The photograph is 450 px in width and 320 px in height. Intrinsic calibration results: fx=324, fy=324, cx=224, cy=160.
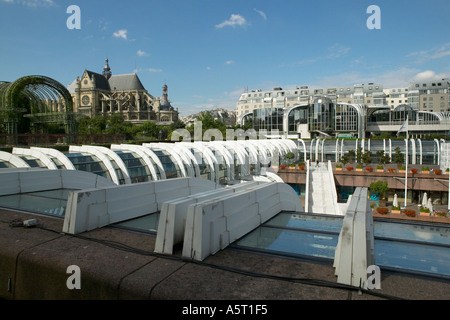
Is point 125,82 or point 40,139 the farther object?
point 125,82

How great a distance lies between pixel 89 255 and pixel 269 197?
3324mm

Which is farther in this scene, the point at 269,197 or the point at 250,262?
the point at 269,197

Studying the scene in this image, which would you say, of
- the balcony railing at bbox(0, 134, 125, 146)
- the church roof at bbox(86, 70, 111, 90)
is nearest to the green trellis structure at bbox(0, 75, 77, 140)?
the balcony railing at bbox(0, 134, 125, 146)

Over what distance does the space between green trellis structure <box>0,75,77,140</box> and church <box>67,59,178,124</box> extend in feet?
211

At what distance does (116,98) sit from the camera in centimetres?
10575

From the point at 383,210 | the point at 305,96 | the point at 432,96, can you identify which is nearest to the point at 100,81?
the point at 305,96

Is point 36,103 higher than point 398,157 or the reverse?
higher

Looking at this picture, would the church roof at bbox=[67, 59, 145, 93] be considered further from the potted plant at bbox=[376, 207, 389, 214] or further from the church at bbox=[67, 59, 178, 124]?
the potted plant at bbox=[376, 207, 389, 214]

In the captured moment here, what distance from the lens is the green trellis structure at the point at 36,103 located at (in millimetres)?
32031

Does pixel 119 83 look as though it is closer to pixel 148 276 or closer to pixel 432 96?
pixel 432 96

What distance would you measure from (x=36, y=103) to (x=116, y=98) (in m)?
68.9
